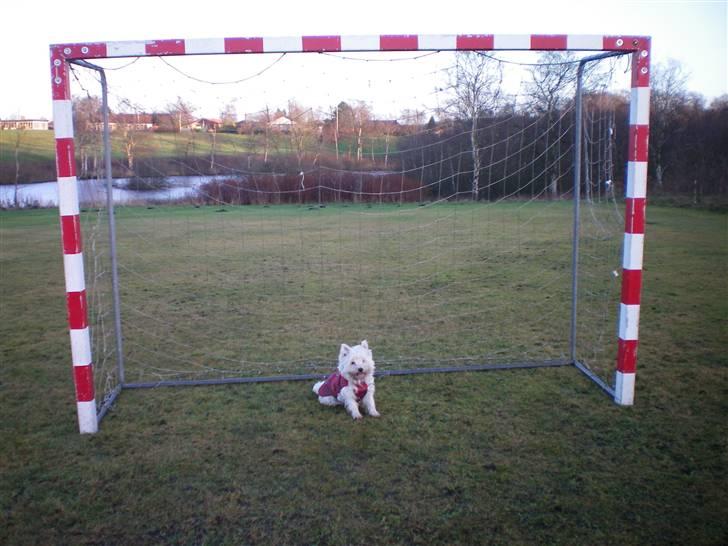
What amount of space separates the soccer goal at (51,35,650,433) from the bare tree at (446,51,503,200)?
24 millimetres

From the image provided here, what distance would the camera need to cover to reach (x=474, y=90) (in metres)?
5.50

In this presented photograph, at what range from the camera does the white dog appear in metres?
4.07

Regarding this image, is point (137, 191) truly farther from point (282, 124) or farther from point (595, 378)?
point (595, 378)

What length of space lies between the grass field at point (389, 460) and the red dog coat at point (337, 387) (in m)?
0.14

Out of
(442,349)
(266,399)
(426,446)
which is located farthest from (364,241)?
(426,446)

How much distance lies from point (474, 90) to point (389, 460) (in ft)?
11.8

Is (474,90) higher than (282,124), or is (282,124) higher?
(474,90)

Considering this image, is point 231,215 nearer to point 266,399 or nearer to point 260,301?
point 260,301

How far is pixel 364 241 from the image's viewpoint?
45.3ft

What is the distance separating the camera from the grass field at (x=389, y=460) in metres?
2.87

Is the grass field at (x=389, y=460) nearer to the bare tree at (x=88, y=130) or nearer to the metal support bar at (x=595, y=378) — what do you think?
the metal support bar at (x=595, y=378)

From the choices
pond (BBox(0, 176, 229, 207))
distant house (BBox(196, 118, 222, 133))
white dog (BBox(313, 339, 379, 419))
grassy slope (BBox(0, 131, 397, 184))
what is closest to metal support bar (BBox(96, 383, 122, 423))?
pond (BBox(0, 176, 229, 207))

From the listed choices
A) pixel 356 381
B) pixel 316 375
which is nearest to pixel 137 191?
pixel 316 375

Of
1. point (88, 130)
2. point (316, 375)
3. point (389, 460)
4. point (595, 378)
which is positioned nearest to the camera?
point (389, 460)
